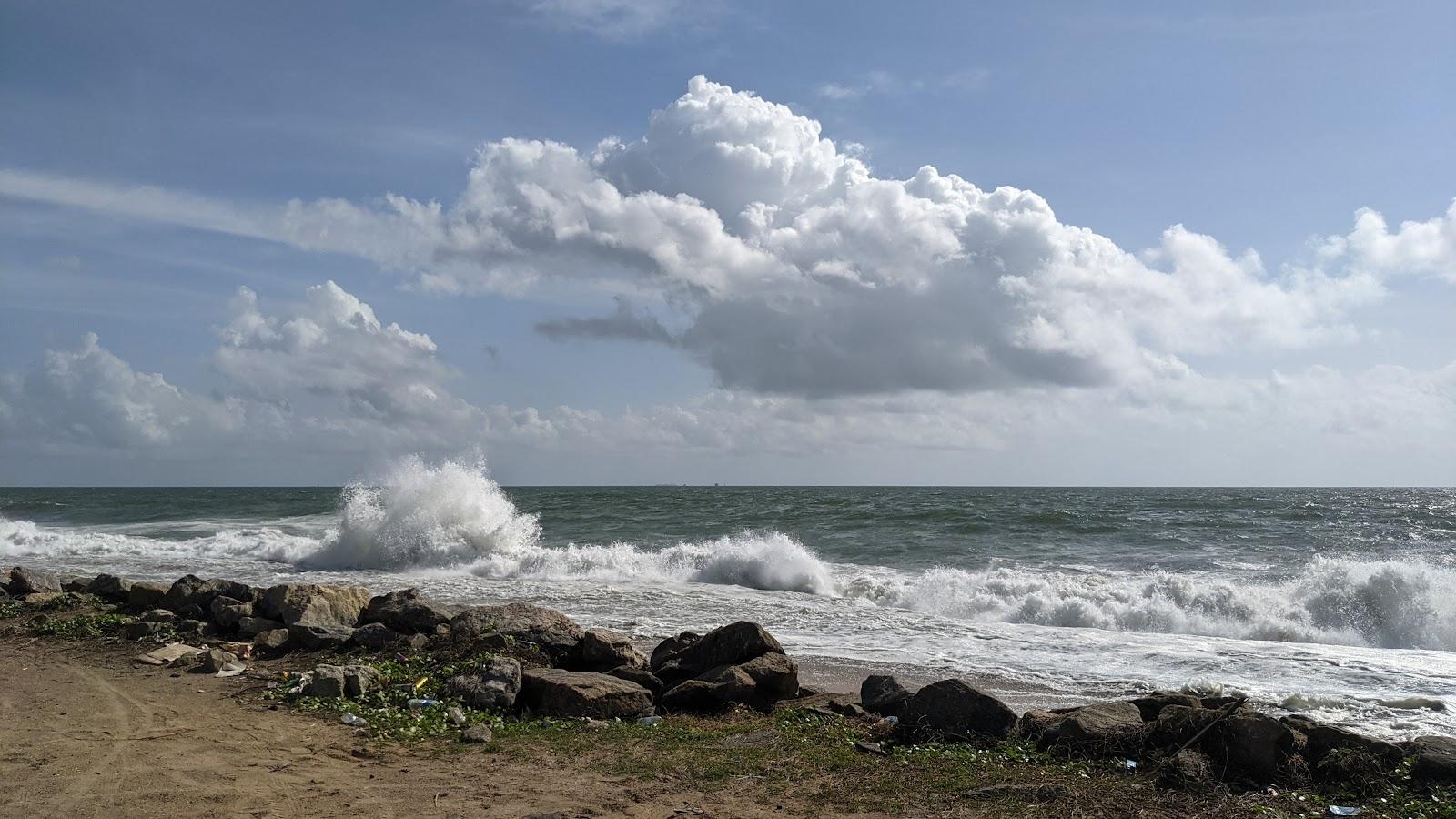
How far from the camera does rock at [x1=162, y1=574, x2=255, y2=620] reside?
40.7ft

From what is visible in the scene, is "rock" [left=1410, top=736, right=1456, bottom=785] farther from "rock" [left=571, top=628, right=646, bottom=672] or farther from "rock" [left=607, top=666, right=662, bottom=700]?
"rock" [left=571, top=628, right=646, bottom=672]

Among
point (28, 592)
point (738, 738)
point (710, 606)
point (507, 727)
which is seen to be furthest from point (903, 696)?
point (28, 592)

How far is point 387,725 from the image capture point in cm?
738

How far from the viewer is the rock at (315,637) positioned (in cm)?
1020

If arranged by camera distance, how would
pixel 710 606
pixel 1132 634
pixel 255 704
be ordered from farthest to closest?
pixel 710 606
pixel 1132 634
pixel 255 704

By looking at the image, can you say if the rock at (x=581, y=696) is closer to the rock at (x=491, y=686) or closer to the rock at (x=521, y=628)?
the rock at (x=491, y=686)

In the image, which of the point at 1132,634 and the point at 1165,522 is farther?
the point at 1165,522

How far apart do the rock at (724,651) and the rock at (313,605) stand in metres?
4.16

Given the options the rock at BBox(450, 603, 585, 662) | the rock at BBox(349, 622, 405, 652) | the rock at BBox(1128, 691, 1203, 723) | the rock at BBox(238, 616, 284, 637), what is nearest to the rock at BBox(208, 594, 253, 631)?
the rock at BBox(238, 616, 284, 637)

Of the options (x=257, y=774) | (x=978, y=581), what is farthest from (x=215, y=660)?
(x=978, y=581)

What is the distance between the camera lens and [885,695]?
8.18 m

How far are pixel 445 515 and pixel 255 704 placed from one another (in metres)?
17.8

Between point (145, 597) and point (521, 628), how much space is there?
6.44 meters

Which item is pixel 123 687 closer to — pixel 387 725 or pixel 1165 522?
pixel 387 725
